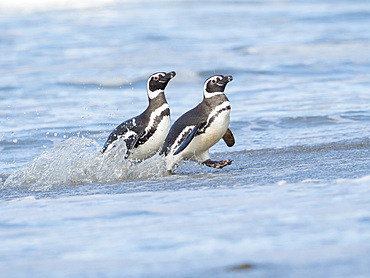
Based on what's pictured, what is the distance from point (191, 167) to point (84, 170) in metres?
1.00

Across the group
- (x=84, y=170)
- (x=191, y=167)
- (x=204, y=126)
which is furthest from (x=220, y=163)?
Result: (x=84, y=170)

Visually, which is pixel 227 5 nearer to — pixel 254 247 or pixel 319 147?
pixel 319 147

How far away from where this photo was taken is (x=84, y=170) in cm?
Answer: 547

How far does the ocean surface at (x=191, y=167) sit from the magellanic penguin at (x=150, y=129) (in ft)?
0.68

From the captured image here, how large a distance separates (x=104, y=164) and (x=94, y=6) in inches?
1211

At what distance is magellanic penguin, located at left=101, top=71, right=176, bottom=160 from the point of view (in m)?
5.77

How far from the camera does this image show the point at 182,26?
23.8m

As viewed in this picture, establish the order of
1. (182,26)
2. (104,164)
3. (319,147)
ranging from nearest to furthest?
(104,164)
(319,147)
(182,26)

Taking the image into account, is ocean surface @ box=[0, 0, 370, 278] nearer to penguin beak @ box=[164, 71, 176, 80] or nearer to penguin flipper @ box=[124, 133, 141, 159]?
penguin flipper @ box=[124, 133, 141, 159]

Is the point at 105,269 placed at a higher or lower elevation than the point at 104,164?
higher

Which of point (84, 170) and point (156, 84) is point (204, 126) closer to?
point (156, 84)

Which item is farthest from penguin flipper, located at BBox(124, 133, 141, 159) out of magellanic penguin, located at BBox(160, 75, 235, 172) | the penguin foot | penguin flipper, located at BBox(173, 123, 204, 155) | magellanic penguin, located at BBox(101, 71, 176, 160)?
the penguin foot

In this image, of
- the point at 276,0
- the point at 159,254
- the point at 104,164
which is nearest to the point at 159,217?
the point at 159,254

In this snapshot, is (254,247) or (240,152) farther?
(240,152)
